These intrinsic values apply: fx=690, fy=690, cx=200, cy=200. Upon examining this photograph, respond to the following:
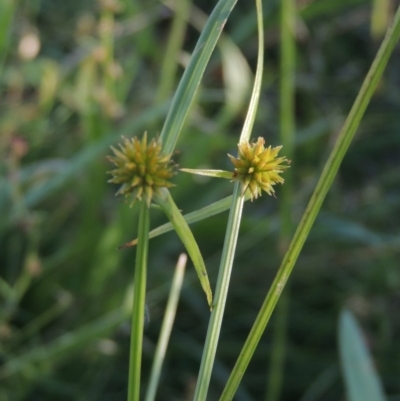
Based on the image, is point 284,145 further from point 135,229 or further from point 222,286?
point 222,286

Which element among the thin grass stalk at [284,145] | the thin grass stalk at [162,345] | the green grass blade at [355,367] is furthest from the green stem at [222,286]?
the thin grass stalk at [284,145]

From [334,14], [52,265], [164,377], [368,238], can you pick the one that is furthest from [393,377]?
[334,14]

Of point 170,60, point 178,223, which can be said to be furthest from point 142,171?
point 170,60

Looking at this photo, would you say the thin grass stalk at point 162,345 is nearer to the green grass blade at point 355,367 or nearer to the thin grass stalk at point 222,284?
the thin grass stalk at point 222,284

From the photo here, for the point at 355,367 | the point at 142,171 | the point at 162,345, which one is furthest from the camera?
the point at 355,367

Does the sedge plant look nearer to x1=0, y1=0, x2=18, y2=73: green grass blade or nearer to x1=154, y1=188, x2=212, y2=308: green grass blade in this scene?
x1=154, y1=188, x2=212, y2=308: green grass blade

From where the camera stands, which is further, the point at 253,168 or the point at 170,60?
the point at 170,60
